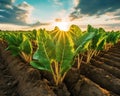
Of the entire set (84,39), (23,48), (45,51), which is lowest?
(23,48)

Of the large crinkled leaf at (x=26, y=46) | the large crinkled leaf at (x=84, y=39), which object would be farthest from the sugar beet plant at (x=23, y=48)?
the large crinkled leaf at (x=84, y=39)

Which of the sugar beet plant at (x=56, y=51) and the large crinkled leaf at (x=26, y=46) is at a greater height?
the sugar beet plant at (x=56, y=51)

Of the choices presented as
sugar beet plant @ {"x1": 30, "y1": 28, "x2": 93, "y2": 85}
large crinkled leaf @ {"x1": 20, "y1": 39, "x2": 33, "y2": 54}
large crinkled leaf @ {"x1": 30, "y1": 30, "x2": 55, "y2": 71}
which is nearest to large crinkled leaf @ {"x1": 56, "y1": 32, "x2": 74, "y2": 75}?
sugar beet plant @ {"x1": 30, "y1": 28, "x2": 93, "y2": 85}

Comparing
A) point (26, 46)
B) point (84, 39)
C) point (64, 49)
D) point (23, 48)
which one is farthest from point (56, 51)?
point (23, 48)

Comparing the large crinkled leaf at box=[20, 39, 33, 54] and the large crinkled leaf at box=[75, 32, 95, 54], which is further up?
the large crinkled leaf at box=[75, 32, 95, 54]

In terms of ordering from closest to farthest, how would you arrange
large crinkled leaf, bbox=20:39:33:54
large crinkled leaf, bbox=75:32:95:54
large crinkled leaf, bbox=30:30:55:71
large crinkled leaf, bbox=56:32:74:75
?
large crinkled leaf, bbox=56:32:74:75
large crinkled leaf, bbox=30:30:55:71
large crinkled leaf, bbox=75:32:95:54
large crinkled leaf, bbox=20:39:33:54

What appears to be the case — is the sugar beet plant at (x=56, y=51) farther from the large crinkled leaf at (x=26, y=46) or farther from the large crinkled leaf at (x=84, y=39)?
the large crinkled leaf at (x=26, y=46)

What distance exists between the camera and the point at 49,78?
3.92 metres

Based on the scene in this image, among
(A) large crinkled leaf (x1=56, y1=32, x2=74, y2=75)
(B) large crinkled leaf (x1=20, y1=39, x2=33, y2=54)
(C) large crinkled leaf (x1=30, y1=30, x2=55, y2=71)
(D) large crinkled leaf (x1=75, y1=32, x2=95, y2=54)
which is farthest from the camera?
(B) large crinkled leaf (x1=20, y1=39, x2=33, y2=54)

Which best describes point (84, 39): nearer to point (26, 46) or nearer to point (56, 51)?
point (56, 51)

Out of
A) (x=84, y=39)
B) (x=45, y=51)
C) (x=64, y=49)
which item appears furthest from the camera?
(x=84, y=39)

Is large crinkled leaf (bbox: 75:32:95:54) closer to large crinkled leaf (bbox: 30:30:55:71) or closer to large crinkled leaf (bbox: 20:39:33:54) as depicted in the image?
large crinkled leaf (bbox: 30:30:55:71)

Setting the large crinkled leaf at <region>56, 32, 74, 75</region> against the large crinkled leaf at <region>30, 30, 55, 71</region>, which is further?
the large crinkled leaf at <region>30, 30, 55, 71</region>

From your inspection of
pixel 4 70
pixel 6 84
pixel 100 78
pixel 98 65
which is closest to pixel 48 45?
pixel 100 78
